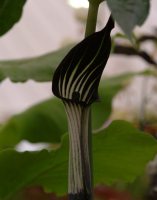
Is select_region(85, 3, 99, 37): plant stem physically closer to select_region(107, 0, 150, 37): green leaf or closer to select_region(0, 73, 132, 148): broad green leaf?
select_region(107, 0, 150, 37): green leaf

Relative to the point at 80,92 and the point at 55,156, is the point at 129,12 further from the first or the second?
the point at 55,156

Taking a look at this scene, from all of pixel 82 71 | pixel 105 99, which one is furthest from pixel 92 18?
pixel 105 99

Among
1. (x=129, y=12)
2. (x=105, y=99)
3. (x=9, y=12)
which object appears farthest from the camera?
(x=105, y=99)

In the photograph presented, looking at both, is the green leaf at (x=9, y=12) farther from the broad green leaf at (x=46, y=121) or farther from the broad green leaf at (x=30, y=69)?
the broad green leaf at (x=46, y=121)

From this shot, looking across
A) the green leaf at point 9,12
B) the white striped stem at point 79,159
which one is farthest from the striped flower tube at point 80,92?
the green leaf at point 9,12

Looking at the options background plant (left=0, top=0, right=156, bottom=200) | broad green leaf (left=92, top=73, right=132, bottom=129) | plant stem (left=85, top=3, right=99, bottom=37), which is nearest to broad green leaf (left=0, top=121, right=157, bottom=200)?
background plant (left=0, top=0, right=156, bottom=200)
